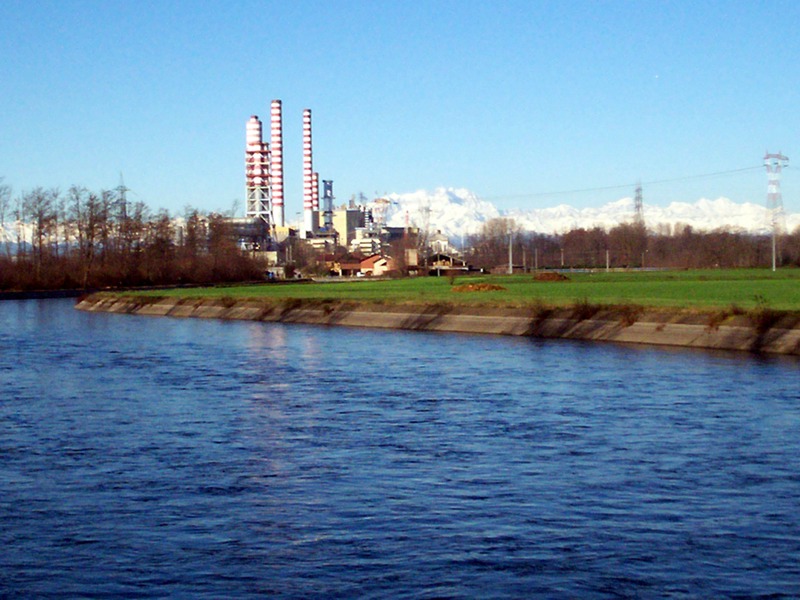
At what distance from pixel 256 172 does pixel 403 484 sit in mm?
178877

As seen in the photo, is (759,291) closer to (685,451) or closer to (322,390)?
(322,390)

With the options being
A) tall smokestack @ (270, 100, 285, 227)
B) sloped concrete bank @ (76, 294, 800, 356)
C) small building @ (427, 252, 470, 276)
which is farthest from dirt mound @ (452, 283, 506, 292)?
tall smokestack @ (270, 100, 285, 227)

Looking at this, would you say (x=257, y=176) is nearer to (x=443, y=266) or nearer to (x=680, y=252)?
(x=443, y=266)

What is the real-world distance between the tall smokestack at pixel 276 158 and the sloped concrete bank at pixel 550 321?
110m

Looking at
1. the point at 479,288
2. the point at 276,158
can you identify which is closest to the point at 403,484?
the point at 479,288

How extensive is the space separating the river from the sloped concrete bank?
8.60 meters

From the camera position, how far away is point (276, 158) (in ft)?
621

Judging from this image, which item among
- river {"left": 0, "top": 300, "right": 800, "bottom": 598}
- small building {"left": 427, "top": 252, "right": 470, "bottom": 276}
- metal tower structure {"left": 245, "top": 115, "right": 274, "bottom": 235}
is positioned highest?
metal tower structure {"left": 245, "top": 115, "right": 274, "bottom": 235}

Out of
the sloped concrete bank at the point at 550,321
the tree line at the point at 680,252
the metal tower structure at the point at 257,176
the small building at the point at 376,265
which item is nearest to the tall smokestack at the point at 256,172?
the metal tower structure at the point at 257,176

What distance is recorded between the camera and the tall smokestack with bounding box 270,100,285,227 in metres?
184

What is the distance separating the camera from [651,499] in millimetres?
14477

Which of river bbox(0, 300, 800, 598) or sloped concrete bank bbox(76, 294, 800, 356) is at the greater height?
sloped concrete bank bbox(76, 294, 800, 356)

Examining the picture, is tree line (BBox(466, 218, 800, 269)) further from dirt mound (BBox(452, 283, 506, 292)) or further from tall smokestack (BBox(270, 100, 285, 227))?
dirt mound (BBox(452, 283, 506, 292))

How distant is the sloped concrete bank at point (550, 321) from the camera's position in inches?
1545
